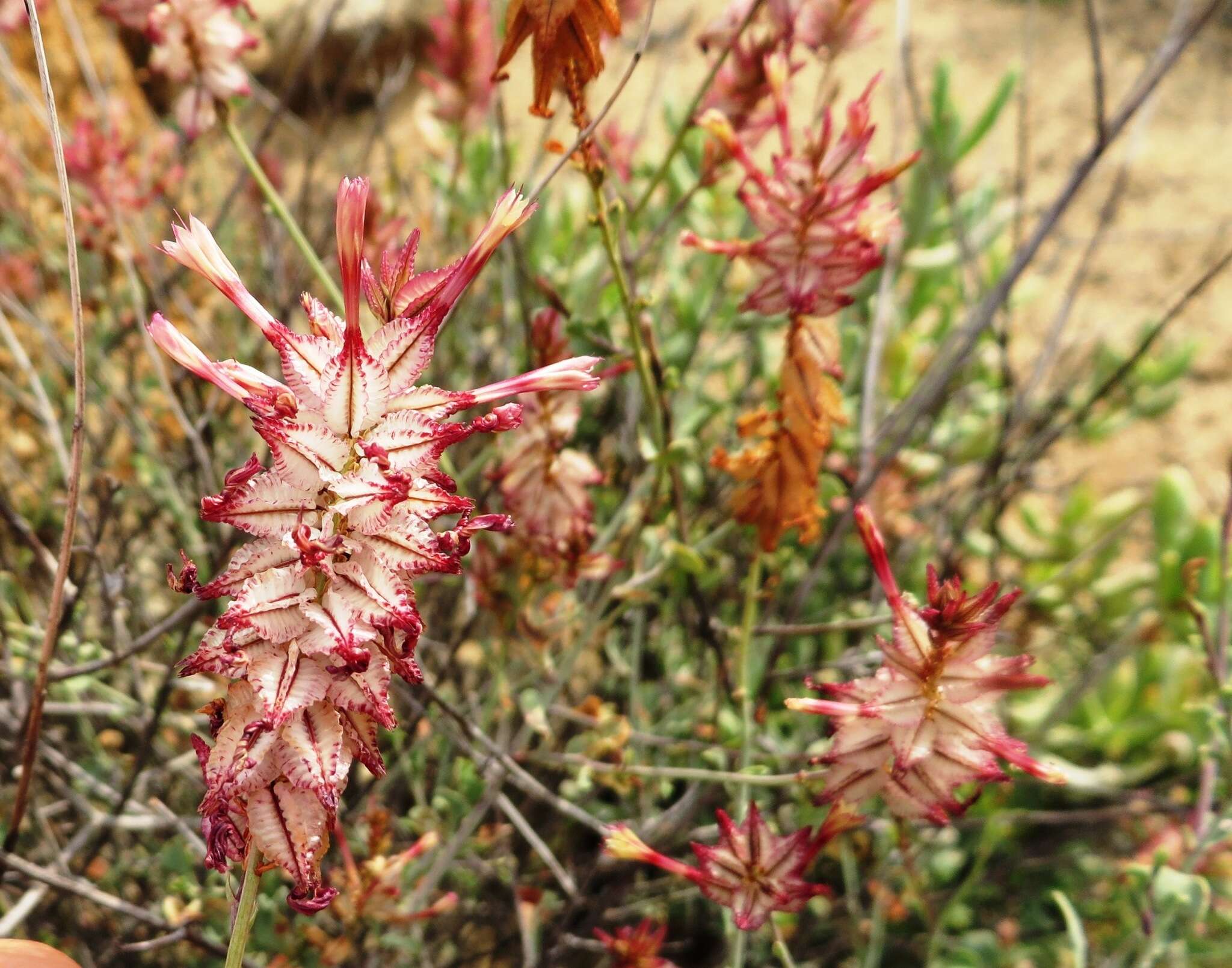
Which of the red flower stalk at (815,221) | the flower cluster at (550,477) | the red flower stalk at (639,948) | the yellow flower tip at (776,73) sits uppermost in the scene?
the yellow flower tip at (776,73)

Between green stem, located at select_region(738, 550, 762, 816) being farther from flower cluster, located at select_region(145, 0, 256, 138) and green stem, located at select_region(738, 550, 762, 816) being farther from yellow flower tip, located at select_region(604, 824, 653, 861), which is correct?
flower cluster, located at select_region(145, 0, 256, 138)

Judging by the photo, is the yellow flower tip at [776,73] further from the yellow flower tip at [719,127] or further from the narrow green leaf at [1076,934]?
the narrow green leaf at [1076,934]

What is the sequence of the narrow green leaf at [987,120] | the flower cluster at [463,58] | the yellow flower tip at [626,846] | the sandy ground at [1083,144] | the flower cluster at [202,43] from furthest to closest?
the sandy ground at [1083,144], the narrow green leaf at [987,120], the flower cluster at [463,58], the flower cluster at [202,43], the yellow flower tip at [626,846]

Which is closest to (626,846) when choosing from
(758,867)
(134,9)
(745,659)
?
(758,867)

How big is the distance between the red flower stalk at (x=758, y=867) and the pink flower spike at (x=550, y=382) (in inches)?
18.0

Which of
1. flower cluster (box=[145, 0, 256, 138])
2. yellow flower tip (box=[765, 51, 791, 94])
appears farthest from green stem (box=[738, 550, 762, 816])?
flower cluster (box=[145, 0, 256, 138])

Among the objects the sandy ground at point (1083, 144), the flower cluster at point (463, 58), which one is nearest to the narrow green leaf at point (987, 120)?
the sandy ground at point (1083, 144)

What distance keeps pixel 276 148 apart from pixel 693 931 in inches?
119

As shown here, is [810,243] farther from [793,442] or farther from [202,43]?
[202,43]

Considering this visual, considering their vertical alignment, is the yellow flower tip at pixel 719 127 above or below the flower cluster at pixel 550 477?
above

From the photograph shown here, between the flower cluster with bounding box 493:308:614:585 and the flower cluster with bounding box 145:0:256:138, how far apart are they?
43cm

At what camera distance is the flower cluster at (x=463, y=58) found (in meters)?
1.79

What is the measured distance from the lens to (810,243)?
38.7 inches

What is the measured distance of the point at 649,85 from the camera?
→ 3.40 meters
